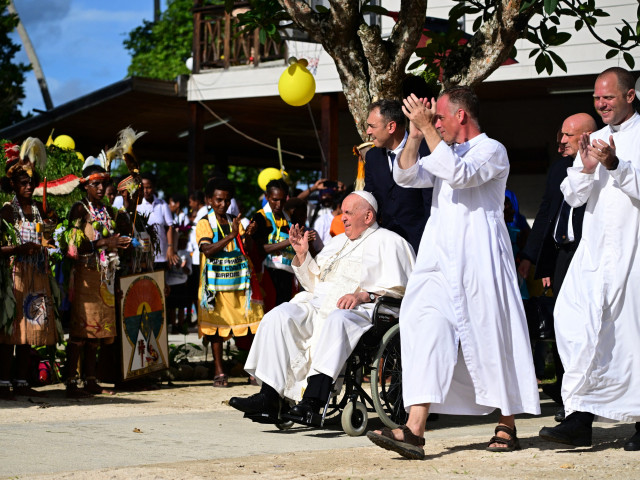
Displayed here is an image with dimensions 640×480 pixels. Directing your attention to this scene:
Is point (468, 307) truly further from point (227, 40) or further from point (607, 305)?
point (227, 40)

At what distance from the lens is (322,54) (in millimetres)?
17875

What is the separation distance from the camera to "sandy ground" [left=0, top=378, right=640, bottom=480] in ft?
17.5

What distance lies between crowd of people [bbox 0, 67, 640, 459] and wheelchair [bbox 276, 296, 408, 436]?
14 centimetres

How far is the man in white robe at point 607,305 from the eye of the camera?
19.9 ft

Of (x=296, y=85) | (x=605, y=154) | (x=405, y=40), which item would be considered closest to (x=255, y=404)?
(x=605, y=154)

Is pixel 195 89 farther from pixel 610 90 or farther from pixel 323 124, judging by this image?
pixel 610 90

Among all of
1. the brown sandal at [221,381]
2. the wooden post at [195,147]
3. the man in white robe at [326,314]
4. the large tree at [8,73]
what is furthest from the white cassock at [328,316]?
the large tree at [8,73]

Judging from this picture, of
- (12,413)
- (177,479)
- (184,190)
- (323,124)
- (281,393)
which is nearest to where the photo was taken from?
(177,479)

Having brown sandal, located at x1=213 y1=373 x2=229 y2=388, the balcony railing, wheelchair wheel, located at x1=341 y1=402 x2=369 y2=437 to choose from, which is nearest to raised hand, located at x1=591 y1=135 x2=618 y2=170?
wheelchair wheel, located at x1=341 y1=402 x2=369 y2=437

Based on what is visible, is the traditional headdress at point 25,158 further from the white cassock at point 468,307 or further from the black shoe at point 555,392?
the black shoe at point 555,392

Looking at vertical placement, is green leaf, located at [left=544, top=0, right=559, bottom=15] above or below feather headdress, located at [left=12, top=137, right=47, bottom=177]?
above

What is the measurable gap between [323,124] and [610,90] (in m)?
11.6

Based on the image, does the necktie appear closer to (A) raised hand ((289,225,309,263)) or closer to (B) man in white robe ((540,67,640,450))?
(B) man in white robe ((540,67,640,450))

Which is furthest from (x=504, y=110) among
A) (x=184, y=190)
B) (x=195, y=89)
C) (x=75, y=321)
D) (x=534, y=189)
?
(x=184, y=190)
